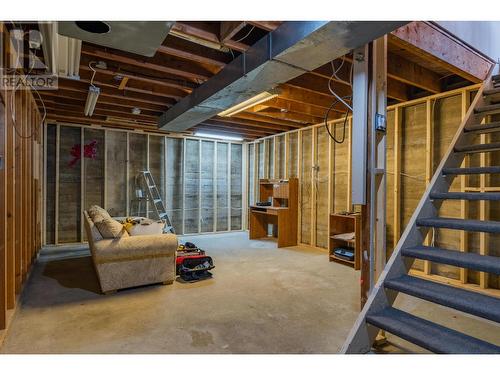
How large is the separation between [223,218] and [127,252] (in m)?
4.20

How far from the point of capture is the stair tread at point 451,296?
1488mm

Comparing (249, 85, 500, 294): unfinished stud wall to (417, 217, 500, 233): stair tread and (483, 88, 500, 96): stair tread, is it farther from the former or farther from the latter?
(417, 217, 500, 233): stair tread

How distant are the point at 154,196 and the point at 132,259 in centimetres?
298

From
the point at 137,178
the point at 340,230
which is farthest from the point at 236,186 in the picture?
the point at 340,230

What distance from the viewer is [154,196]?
607 centimetres

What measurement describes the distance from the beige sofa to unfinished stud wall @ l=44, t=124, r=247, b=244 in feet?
9.26

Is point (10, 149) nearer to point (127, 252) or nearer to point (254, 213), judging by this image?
point (127, 252)

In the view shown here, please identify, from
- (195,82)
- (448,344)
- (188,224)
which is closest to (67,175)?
(188,224)

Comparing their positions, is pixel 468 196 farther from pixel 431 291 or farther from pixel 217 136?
pixel 217 136

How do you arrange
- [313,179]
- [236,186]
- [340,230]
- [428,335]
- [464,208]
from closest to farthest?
[428,335]
[464,208]
[340,230]
[313,179]
[236,186]

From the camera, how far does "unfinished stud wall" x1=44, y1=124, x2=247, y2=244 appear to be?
549 cm

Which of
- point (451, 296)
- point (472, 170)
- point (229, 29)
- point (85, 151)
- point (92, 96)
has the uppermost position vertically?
point (229, 29)

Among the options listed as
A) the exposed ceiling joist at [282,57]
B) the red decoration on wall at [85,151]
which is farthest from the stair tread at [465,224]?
the red decoration on wall at [85,151]

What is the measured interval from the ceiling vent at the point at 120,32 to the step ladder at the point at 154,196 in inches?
151
